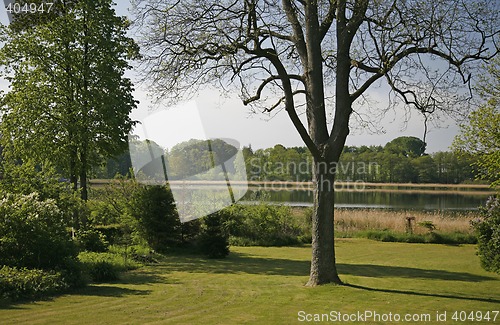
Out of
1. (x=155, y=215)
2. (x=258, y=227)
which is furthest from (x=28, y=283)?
(x=258, y=227)

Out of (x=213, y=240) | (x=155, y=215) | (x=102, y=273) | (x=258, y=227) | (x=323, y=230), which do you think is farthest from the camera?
(x=258, y=227)

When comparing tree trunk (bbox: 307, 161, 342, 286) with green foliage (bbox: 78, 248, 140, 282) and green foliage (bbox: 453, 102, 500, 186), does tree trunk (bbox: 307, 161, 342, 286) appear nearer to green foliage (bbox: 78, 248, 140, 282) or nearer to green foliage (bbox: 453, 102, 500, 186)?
green foliage (bbox: 78, 248, 140, 282)

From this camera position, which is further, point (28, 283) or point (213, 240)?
point (213, 240)

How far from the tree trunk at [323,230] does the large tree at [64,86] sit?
948 cm

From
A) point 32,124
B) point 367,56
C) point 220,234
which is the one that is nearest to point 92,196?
point 32,124

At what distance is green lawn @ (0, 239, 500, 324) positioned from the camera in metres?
7.37

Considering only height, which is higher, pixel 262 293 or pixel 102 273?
pixel 102 273

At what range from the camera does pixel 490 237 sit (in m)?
13.1

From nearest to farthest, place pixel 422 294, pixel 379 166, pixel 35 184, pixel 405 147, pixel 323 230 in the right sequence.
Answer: pixel 422 294, pixel 323 230, pixel 35 184, pixel 379 166, pixel 405 147

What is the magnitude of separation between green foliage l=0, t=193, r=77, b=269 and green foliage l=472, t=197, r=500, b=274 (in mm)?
10348

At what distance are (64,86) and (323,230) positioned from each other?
36.8 feet

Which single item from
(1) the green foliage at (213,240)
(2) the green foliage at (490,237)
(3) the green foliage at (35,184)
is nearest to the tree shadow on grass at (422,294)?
(2) the green foliage at (490,237)

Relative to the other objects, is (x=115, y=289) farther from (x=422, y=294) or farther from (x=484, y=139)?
(x=484, y=139)

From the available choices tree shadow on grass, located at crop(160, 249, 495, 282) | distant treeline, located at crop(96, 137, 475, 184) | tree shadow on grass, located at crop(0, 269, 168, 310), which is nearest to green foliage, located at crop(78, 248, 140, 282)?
tree shadow on grass, located at crop(0, 269, 168, 310)
